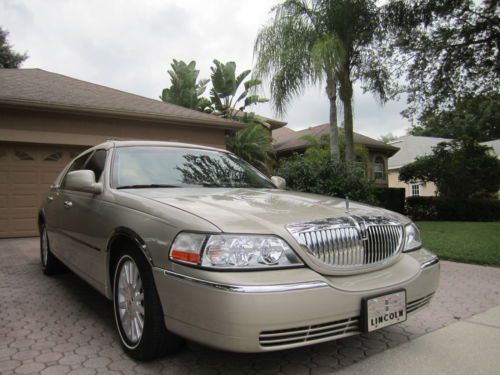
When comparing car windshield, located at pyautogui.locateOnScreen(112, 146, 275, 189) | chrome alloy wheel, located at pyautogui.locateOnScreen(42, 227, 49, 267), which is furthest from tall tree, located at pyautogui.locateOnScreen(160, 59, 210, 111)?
car windshield, located at pyautogui.locateOnScreen(112, 146, 275, 189)

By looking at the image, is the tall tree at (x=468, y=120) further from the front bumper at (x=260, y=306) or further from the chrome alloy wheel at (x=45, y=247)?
the front bumper at (x=260, y=306)

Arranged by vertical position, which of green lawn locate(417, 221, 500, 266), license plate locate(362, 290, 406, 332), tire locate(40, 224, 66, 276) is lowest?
green lawn locate(417, 221, 500, 266)

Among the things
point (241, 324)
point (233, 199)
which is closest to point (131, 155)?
point (233, 199)

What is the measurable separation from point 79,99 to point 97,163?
25.3 feet

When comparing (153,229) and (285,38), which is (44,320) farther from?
(285,38)

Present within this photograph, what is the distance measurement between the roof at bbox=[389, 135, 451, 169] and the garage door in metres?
27.1

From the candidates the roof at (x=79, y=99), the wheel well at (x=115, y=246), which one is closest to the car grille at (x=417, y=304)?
the wheel well at (x=115, y=246)

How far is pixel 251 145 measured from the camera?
1725cm

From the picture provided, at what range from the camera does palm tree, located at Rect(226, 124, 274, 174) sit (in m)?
17.0

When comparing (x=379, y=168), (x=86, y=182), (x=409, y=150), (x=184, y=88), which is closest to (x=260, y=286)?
(x=86, y=182)

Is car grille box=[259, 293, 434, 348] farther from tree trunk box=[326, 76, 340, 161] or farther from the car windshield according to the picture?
tree trunk box=[326, 76, 340, 161]

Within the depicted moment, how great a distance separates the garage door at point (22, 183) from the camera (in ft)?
32.3

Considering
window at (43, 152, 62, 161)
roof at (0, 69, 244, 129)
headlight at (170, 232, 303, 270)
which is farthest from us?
window at (43, 152, 62, 161)

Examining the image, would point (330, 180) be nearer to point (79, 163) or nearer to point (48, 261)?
point (79, 163)
